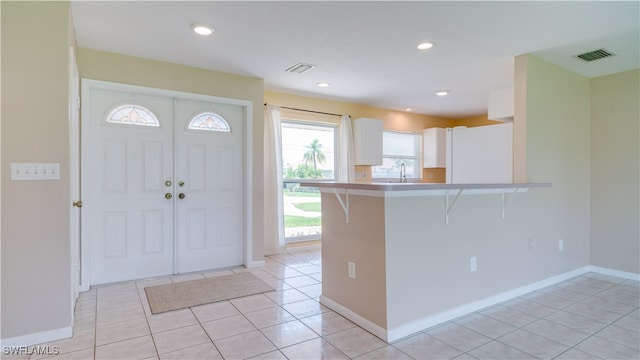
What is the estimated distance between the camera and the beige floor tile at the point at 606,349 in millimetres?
2133

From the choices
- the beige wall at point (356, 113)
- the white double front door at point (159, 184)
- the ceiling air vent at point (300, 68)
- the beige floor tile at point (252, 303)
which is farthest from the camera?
the beige wall at point (356, 113)

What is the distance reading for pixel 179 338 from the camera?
7.76 feet

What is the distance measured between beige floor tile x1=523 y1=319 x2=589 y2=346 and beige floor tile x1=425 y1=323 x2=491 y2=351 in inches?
18.2

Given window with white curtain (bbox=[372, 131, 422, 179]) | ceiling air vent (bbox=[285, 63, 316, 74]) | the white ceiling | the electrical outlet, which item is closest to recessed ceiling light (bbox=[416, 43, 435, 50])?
the white ceiling

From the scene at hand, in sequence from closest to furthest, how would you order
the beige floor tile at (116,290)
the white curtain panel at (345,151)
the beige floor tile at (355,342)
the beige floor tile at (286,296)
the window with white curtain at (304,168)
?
the beige floor tile at (355,342)
the beige floor tile at (286,296)
the beige floor tile at (116,290)
the window with white curtain at (304,168)
the white curtain panel at (345,151)

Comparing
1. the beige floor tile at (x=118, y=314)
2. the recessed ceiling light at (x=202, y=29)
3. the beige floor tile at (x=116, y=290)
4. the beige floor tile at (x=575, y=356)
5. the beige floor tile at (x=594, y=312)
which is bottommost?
the beige floor tile at (x=594, y=312)

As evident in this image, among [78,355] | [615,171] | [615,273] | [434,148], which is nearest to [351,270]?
[78,355]

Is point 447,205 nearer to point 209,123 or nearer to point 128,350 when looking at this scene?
point 128,350

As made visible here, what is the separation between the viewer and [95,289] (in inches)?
133

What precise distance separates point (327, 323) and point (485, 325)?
1.22 meters

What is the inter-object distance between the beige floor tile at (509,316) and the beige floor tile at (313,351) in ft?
4.68

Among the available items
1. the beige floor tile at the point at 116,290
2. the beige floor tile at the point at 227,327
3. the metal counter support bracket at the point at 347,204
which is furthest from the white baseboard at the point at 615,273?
the beige floor tile at the point at 116,290

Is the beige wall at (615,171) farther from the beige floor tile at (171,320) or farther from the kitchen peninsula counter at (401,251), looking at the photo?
the beige floor tile at (171,320)

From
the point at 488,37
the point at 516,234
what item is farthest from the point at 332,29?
the point at 516,234
